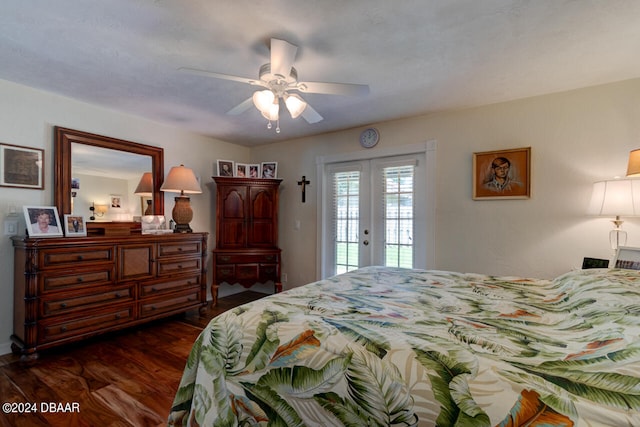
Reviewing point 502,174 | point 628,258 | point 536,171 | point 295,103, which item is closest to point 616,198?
point 628,258

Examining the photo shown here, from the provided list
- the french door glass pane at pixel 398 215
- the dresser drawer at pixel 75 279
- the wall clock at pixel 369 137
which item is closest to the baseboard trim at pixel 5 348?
the dresser drawer at pixel 75 279

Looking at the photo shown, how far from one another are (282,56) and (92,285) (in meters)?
2.52

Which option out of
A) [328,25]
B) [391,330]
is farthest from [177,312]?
[328,25]

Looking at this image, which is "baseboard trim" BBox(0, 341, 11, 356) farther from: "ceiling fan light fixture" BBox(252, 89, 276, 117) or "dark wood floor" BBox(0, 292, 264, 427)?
"ceiling fan light fixture" BBox(252, 89, 276, 117)

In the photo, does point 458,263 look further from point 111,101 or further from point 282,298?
point 111,101

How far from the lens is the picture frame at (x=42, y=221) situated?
2.33 meters

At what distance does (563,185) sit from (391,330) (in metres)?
2.52

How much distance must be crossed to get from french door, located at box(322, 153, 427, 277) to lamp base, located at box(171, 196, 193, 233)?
1734 mm

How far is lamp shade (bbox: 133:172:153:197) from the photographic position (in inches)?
128

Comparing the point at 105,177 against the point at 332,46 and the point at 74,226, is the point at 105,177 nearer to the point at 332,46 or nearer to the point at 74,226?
the point at 74,226

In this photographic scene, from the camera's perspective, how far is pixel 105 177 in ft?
9.82

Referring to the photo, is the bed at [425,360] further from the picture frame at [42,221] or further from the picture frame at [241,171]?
the picture frame at [241,171]

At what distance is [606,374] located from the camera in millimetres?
683

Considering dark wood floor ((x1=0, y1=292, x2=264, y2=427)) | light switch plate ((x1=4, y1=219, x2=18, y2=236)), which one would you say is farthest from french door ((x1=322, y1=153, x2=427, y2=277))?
light switch plate ((x1=4, y1=219, x2=18, y2=236))
